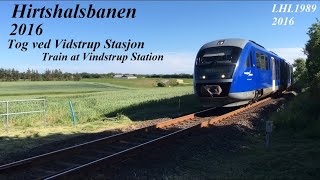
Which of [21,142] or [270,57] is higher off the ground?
[270,57]

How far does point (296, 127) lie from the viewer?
12883 mm

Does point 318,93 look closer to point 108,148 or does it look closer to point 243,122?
point 243,122

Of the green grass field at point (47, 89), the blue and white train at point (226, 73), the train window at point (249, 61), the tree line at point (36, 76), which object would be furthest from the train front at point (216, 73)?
the tree line at point (36, 76)

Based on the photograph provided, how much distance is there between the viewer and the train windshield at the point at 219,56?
16.8 m

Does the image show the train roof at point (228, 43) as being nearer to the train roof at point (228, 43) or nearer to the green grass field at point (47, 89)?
the train roof at point (228, 43)

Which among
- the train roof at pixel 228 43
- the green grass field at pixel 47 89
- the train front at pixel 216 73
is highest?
the train roof at pixel 228 43

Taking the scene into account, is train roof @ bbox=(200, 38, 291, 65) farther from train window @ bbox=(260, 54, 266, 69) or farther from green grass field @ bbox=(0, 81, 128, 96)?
green grass field @ bbox=(0, 81, 128, 96)

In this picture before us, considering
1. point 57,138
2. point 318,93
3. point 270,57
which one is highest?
point 270,57

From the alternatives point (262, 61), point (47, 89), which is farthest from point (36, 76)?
point (262, 61)

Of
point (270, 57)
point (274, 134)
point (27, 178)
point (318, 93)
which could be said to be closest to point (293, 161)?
point (274, 134)

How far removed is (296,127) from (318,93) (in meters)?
6.37

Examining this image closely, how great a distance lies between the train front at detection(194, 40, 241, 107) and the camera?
A: 652 inches

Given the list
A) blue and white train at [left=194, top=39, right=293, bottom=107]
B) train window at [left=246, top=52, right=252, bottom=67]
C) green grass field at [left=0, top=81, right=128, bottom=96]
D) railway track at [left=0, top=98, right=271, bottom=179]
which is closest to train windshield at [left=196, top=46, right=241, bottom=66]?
blue and white train at [left=194, top=39, right=293, bottom=107]

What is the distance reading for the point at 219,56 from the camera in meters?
17.1
